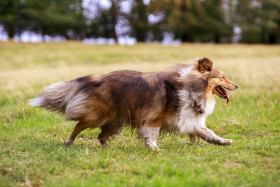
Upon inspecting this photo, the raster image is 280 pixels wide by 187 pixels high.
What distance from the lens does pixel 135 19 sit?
43.7 meters

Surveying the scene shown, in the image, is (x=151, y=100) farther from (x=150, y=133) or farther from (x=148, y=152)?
(x=148, y=152)

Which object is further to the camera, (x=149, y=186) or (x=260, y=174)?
(x=260, y=174)

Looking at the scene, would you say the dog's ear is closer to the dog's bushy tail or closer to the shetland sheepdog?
the shetland sheepdog

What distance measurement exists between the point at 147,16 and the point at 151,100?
134ft

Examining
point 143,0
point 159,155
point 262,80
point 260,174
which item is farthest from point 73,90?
point 143,0

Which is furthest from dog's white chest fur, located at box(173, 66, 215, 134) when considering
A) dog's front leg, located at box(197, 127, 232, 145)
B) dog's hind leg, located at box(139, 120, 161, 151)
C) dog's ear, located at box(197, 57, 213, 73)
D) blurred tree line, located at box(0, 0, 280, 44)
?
blurred tree line, located at box(0, 0, 280, 44)

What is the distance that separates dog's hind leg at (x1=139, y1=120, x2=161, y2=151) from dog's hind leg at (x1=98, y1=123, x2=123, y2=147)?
61 cm

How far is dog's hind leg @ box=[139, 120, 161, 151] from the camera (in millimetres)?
5773

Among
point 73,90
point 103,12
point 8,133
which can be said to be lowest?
point 8,133

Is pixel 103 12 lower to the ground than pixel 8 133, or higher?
higher

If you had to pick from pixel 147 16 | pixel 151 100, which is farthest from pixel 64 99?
pixel 147 16

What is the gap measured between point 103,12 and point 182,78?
134 ft

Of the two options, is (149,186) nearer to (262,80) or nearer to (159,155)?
(159,155)

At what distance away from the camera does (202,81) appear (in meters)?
5.84
